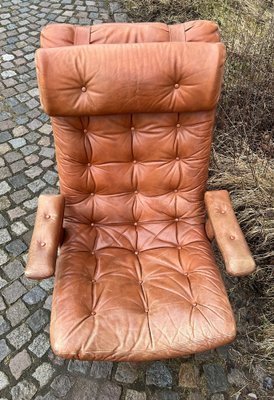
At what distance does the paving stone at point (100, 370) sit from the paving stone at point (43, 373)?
0.18 meters

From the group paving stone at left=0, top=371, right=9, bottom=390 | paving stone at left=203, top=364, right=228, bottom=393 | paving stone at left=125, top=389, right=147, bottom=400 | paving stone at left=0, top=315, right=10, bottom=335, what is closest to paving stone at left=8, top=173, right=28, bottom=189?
paving stone at left=0, top=315, right=10, bottom=335

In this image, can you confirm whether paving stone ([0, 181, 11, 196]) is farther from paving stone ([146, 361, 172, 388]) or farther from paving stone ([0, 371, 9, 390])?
paving stone ([146, 361, 172, 388])

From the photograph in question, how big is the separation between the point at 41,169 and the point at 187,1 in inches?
89.4

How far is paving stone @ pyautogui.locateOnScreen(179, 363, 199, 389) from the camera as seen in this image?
5.25 feet

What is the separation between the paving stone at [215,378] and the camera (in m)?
1.59

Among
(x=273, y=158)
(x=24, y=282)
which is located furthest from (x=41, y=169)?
(x=273, y=158)

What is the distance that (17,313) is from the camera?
1771 mm

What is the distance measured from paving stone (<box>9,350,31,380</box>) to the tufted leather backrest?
1.89 ft

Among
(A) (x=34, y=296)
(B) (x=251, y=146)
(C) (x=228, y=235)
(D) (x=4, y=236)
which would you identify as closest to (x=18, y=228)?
(D) (x=4, y=236)

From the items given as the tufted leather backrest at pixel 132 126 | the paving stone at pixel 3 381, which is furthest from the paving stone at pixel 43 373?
the tufted leather backrest at pixel 132 126

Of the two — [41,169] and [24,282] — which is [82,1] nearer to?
[41,169]

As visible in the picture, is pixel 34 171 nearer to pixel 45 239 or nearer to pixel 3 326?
pixel 3 326

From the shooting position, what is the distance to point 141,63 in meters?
1.36

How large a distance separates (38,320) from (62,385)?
0.33 metres
